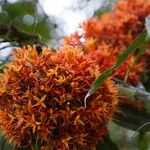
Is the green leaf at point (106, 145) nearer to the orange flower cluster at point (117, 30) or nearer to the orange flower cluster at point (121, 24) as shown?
the orange flower cluster at point (117, 30)

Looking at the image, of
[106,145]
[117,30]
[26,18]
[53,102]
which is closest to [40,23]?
[26,18]

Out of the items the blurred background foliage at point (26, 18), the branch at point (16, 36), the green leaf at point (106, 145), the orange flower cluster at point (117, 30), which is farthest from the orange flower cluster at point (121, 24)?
the blurred background foliage at point (26, 18)

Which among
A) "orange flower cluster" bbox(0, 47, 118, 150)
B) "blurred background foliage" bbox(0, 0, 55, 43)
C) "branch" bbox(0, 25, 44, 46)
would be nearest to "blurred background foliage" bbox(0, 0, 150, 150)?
"blurred background foliage" bbox(0, 0, 55, 43)

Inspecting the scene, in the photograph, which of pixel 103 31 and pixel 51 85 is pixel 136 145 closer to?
pixel 103 31

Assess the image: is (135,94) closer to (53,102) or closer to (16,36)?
(53,102)

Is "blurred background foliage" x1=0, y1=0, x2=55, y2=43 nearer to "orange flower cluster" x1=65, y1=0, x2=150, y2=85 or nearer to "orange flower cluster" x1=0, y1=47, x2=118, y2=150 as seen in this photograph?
A: "orange flower cluster" x1=65, y1=0, x2=150, y2=85

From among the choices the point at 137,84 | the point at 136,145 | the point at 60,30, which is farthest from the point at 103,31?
the point at 60,30

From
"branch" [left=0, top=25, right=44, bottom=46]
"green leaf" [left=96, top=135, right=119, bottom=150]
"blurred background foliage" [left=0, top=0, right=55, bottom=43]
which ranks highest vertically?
"branch" [left=0, top=25, right=44, bottom=46]
